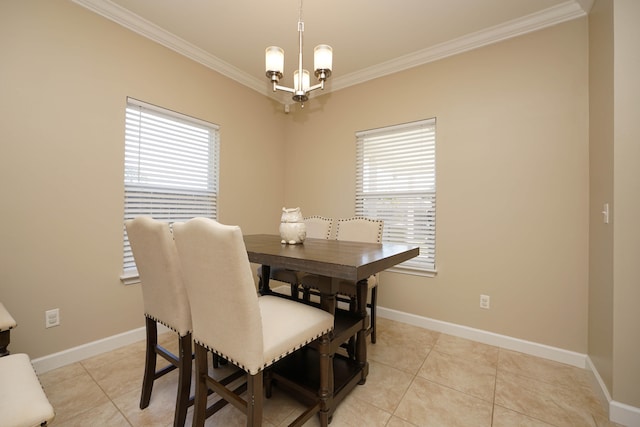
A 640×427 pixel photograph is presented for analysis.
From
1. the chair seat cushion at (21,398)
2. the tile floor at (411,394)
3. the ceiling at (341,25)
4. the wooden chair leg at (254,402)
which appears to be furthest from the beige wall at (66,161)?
the wooden chair leg at (254,402)

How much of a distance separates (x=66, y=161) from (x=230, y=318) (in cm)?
194

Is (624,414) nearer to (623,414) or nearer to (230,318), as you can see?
(623,414)

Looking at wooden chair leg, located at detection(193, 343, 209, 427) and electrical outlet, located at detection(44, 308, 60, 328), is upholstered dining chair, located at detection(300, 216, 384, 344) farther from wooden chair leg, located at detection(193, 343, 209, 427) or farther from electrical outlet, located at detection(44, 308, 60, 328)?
electrical outlet, located at detection(44, 308, 60, 328)

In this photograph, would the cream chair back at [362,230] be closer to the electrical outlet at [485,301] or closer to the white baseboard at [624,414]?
the electrical outlet at [485,301]

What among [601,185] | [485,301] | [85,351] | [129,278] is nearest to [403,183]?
[485,301]

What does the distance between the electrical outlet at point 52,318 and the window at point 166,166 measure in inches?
17.6

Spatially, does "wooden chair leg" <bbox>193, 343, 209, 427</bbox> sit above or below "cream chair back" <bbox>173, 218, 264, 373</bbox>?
below

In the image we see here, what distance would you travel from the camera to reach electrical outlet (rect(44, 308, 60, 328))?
1.93 metres

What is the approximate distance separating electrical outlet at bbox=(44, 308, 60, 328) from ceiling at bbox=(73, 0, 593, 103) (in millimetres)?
2311

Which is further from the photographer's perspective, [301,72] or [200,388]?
[301,72]

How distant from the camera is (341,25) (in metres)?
2.38

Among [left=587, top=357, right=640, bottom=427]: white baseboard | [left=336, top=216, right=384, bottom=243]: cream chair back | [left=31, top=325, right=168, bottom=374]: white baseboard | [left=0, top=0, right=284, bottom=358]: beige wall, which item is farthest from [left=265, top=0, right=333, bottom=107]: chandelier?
[left=587, top=357, right=640, bottom=427]: white baseboard

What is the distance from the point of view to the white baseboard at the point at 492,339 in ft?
6.87

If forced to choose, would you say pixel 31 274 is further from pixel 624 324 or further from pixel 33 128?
pixel 624 324
